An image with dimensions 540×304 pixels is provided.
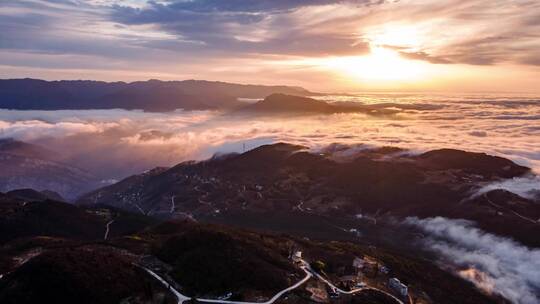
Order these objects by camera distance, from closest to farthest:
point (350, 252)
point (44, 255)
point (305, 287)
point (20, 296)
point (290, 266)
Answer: point (20, 296), point (44, 255), point (305, 287), point (290, 266), point (350, 252)

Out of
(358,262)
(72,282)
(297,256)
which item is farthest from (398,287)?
(72,282)

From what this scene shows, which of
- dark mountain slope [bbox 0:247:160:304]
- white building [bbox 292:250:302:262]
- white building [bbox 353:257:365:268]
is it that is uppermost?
dark mountain slope [bbox 0:247:160:304]

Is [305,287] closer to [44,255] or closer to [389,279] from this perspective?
[389,279]

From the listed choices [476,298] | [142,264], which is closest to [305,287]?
[142,264]

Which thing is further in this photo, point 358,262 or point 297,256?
point 358,262

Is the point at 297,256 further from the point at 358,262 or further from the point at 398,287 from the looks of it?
the point at 398,287

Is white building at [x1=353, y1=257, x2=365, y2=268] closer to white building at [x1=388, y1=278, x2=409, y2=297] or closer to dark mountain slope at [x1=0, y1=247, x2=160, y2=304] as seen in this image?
white building at [x1=388, y1=278, x2=409, y2=297]

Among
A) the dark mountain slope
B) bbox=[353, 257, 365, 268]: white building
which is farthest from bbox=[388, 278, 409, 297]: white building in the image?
the dark mountain slope

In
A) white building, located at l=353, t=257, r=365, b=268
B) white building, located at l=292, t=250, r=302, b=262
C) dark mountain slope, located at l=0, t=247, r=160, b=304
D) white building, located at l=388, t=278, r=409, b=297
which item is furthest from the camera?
white building, located at l=353, t=257, r=365, b=268

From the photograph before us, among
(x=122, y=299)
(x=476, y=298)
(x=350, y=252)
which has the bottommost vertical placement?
(x=476, y=298)

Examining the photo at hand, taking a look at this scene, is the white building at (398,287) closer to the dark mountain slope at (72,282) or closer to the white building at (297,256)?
the white building at (297,256)

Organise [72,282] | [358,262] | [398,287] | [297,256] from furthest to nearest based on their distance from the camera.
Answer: [358,262], [297,256], [398,287], [72,282]
